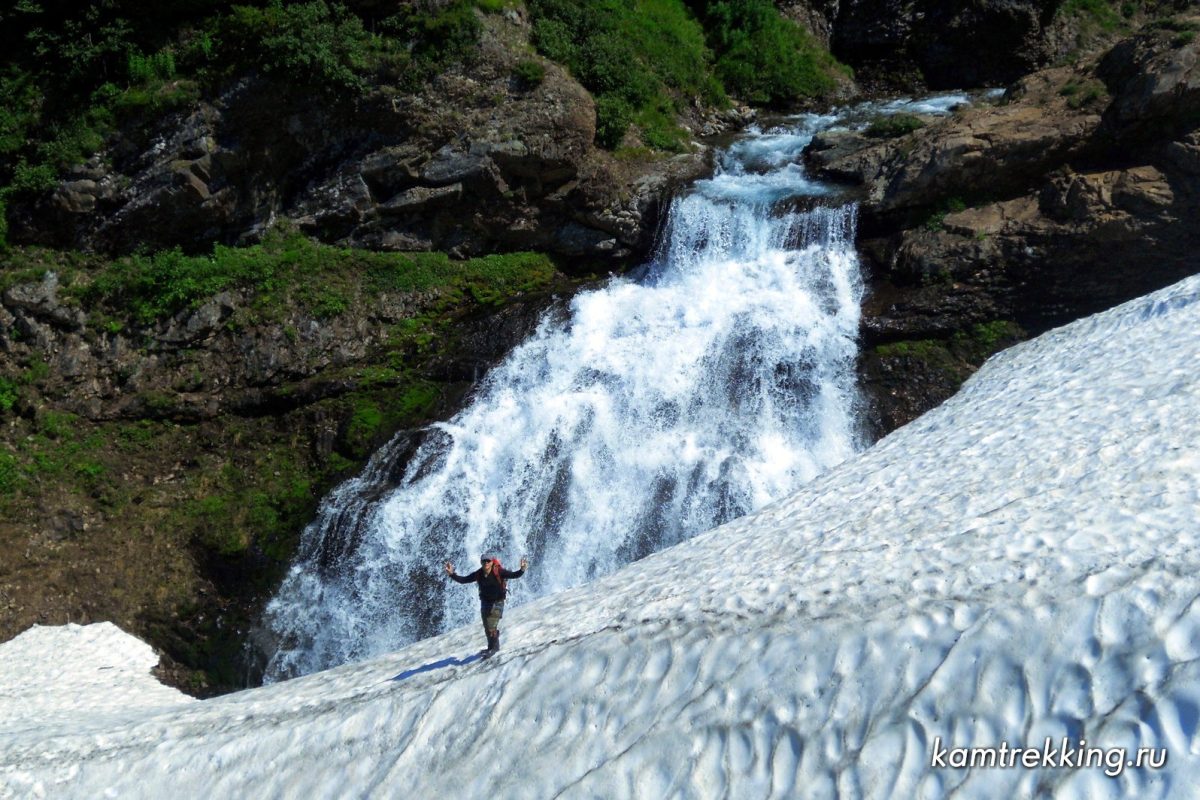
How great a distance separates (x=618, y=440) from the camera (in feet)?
48.4

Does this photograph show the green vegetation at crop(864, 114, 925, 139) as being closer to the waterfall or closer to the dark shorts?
the waterfall

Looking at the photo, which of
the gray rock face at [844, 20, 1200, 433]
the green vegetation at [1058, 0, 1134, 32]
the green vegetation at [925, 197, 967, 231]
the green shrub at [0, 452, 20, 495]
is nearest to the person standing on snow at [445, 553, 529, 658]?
the gray rock face at [844, 20, 1200, 433]

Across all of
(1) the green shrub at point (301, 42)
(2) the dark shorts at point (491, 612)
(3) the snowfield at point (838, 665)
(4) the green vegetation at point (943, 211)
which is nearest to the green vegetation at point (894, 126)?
(4) the green vegetation at point (943, 211)

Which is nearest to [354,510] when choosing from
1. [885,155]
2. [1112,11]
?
[885,155]

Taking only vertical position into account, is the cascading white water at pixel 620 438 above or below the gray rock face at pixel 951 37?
below

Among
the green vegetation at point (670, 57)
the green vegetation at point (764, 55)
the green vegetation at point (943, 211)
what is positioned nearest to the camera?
the green vegetation at point (943, 211)

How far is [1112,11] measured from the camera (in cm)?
2633

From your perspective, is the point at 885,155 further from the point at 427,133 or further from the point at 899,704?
the point at 899,704

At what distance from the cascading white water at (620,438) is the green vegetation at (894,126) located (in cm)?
308

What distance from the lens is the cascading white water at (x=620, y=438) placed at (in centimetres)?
1334

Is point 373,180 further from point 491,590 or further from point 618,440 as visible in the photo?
point 491,590

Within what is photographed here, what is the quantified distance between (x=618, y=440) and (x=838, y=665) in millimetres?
9422

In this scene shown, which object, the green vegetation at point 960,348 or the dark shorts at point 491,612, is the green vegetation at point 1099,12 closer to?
the green vegetation at point 960,348

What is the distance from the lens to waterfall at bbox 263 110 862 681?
43.8 ft
